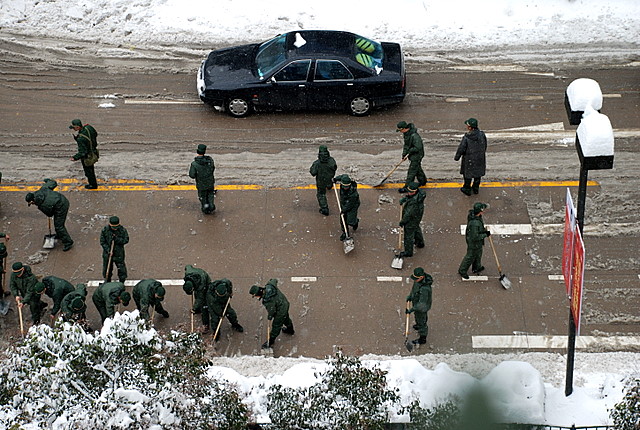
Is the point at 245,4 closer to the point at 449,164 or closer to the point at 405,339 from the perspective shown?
the point at 449,164

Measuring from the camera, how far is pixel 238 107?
17.5 metres

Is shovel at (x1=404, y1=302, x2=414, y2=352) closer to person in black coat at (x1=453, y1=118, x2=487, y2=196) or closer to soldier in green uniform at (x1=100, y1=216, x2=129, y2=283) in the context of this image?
person in black coat at (x1=453, y1=118, x2=487, y2=196)

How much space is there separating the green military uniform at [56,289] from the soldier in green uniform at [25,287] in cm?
14

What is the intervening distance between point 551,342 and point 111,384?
6.74 metres

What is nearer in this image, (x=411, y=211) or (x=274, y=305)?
(x=274, y=305)

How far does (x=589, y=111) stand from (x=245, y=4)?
42.5ft

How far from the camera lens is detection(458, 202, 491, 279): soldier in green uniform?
1332 centimetres

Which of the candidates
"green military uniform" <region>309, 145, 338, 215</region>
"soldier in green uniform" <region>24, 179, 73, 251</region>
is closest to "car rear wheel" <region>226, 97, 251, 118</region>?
"green military uniform" <region>309, 145, 338, 215</region>

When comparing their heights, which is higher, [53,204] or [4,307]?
[53,204]

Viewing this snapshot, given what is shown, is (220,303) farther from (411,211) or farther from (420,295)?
(411,211)

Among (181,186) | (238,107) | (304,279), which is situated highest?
(238,107)

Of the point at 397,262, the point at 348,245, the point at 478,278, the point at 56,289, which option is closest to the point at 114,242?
the point at 56,289

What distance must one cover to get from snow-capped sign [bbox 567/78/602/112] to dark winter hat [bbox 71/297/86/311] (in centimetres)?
659

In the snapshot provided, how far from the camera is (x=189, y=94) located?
722 inches
